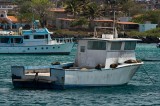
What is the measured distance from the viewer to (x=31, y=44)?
105 meters

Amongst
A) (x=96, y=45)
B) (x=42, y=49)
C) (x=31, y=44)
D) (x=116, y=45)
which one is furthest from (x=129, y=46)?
(x=42, y=49)

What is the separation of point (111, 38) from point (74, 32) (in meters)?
110

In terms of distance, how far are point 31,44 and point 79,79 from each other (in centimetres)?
5352

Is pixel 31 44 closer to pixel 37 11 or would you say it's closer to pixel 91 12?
pixel 91 12

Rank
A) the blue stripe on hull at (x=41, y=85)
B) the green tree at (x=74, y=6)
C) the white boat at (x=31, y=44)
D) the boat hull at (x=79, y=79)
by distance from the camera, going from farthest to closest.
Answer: the green tree at (x=74, y=6)
the white boat at (x=31, y=44)
the blue stripe on hull at (x=41, y=85)
the boat hull at (x=79, y=79)

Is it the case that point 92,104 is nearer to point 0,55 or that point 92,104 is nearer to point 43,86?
point 43,86

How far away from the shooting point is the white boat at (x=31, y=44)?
340 ft

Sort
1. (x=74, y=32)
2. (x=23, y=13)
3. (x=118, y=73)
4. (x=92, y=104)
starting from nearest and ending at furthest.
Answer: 1. (x=92, y=104)
2. (x=118, y=73)
3. (x=74, y=32)
4. (x=23, y=13)

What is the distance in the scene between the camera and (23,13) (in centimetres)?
17675

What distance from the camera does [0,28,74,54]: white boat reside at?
104m

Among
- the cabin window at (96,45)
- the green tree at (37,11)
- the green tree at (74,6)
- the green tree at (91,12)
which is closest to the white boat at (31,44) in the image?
the cabin window at (96,45)

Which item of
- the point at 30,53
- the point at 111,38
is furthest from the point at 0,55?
the point at 111,38

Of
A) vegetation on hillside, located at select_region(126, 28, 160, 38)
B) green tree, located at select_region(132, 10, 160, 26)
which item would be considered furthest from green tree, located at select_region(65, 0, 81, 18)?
green tree, located at select_region(132, 10, 160, 26)

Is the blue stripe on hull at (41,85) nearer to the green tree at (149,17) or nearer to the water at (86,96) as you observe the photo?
the water at (86,96)
